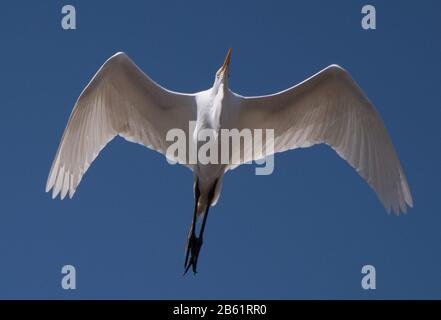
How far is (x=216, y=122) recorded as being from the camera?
9.88m

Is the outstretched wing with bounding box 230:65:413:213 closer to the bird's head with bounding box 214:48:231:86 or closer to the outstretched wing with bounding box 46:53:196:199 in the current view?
the bird's head with bounding box 214:48:231:86

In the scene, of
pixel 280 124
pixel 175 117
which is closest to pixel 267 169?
pixel 280 124

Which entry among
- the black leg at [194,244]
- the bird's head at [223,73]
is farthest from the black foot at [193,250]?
the bird's head at [223,73]

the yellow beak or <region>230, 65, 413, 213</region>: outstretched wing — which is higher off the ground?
the yellow beak

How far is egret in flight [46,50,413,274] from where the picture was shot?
10.2m

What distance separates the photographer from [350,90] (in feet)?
34.4

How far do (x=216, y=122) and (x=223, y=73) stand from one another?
27.9 inches

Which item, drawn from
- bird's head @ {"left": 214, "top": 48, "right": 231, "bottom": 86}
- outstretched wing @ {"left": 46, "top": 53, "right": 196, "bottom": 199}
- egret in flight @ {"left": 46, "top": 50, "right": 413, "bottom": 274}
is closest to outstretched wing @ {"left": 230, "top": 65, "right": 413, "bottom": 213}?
egret in flight @ {"left": 46, "top": 50, "right": 413, "bottom": 274}

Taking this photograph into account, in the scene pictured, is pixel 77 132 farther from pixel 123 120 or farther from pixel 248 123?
pixel 248 123

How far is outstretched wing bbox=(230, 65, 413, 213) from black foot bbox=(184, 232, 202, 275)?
1.36m

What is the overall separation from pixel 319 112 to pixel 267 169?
1.12 metres

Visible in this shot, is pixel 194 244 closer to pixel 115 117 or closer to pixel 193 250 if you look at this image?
pixel 193 250

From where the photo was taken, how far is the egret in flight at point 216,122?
10.2 metres

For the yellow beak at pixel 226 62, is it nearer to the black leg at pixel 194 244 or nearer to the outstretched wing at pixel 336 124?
the outstretched wing at pixel 336 124
